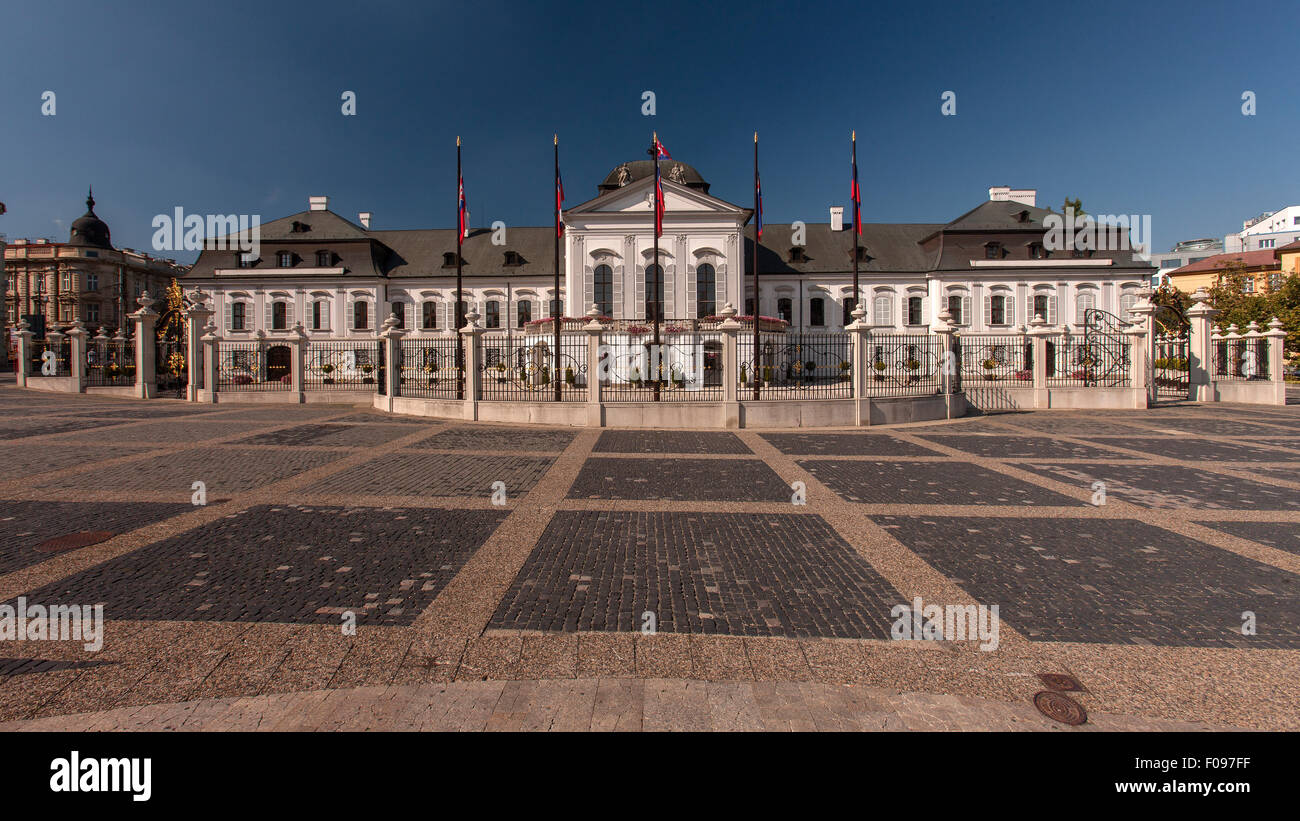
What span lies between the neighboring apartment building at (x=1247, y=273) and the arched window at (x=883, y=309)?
105 ft

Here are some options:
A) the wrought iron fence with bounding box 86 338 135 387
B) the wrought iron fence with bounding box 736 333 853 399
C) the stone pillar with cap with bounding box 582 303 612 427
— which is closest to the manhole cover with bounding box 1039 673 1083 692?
the wrought iron fence with bounding box 736 333 853 399

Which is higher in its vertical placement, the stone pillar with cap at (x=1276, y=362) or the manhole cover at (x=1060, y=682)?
the stone pillar with cap at (x=1276, y=362)

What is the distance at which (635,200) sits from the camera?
37.4 metres

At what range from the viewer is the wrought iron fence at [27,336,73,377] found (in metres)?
26.6

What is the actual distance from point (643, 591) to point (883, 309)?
4425 centimetres

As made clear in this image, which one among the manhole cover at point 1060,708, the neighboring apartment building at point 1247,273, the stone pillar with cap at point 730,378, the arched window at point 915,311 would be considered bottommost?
the manhole cover at point 1060,708

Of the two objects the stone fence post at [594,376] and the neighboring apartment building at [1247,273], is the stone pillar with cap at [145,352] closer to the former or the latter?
the stone fence post at [594,376]

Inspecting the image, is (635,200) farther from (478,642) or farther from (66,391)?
(478,642)

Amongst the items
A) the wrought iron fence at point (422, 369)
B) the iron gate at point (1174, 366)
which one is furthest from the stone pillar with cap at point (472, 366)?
the iron gate at point (1174, 366)

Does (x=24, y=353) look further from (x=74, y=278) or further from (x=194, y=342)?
(x=74, y=278)

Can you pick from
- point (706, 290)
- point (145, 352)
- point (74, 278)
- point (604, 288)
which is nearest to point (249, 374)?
point (145, 352)

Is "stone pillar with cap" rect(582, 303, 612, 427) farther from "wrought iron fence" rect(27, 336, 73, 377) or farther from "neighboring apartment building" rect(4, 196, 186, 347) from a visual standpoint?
"neighboring apartment building" rect(4, 196, 186, 347)

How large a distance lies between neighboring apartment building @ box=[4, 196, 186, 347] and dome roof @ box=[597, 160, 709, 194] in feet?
194

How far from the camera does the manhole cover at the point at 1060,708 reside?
113 inches
